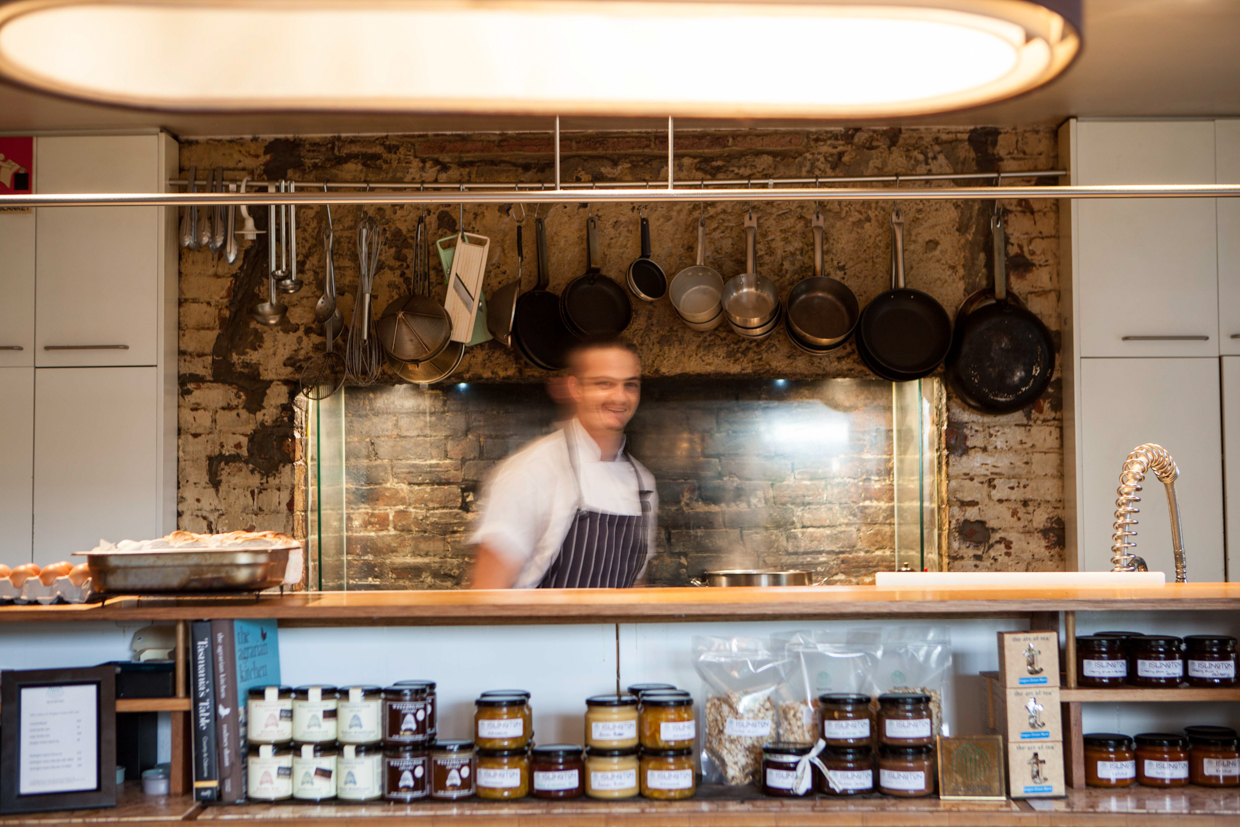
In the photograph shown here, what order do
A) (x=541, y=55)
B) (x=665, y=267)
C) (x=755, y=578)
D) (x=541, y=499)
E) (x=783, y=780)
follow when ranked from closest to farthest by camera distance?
(x=541, y=55) → (x=783, y=780) → (x=541, y=499) → (x=755, y=578) → (x=665, y=267)

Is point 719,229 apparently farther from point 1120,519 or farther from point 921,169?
point 1120,519

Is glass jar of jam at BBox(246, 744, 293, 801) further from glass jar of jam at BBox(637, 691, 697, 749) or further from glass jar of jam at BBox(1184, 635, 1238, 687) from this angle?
glass jar of jam at BBox(1184, 635, 1238, 687)

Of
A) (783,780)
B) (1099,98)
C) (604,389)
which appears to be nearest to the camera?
(783,780)

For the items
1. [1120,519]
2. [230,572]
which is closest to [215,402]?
[230,572]

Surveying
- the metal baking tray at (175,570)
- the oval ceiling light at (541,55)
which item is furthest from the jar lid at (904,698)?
the metal baking tray at (175,570)

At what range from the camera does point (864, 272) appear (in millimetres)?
3629

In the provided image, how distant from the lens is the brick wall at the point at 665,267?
3.58 metres

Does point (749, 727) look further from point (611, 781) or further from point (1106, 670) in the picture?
point (1106, 670)

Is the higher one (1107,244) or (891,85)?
(1107,244)

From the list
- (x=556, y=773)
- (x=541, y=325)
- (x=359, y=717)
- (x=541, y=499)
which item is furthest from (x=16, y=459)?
(x=556, y=773)

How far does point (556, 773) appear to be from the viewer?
1716mm

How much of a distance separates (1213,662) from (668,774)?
1006 millimetres

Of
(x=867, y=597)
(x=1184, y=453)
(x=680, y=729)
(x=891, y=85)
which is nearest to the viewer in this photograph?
(x=891, y=85)

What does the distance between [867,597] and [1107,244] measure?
2.27 m
